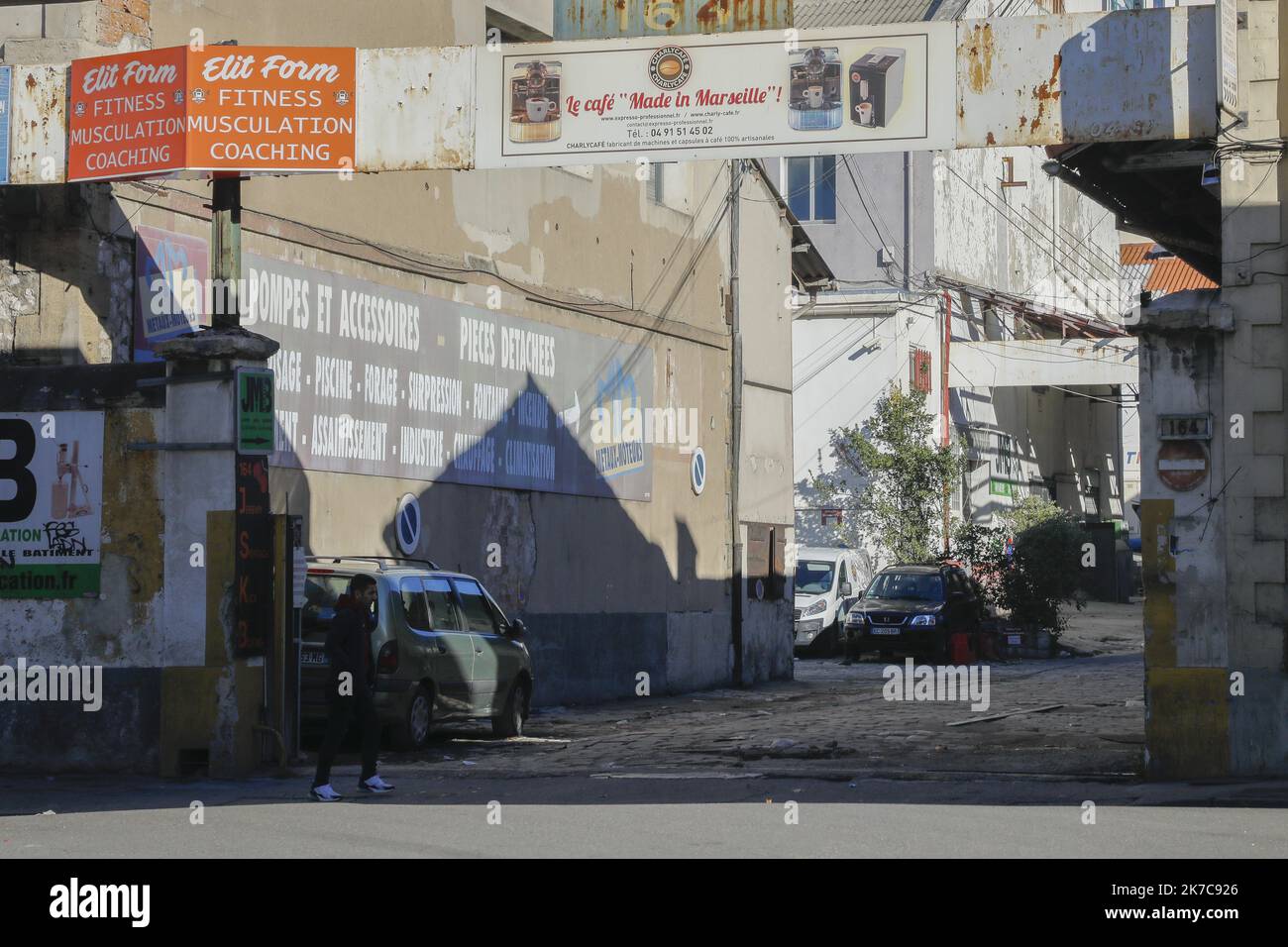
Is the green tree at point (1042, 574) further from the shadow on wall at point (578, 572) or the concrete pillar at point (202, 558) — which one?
the concrete pillar at point (202, 558)

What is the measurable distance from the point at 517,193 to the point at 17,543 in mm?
10091

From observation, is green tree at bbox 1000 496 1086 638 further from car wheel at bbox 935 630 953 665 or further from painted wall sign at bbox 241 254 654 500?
painted wall sign at bbox 241 254 654 500

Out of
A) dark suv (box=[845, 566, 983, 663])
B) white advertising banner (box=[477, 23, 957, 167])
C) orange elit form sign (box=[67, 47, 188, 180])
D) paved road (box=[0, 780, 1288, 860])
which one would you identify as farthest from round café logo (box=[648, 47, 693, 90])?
dark suv (box=[845, 566, 983, 663])

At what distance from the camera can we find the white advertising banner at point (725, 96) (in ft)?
48.5

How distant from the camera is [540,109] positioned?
15320 mm

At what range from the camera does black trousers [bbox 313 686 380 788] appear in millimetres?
13086


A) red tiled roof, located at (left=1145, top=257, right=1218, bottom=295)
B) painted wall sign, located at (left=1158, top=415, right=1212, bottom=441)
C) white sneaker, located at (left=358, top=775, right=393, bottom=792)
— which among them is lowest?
white sneaker, located at (left=358, top=775, right=393, bottom=792)

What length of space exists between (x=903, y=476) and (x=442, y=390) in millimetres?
21565

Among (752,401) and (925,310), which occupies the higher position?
(925,310)

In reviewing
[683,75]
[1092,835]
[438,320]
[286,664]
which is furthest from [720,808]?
[438,320]

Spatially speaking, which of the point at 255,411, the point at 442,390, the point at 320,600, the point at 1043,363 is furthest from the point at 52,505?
the point at 1043,363

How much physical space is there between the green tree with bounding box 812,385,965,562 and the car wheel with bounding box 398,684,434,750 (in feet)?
81.1

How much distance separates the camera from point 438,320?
72.1 feet

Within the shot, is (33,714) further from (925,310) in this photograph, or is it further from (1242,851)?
(925,310)
